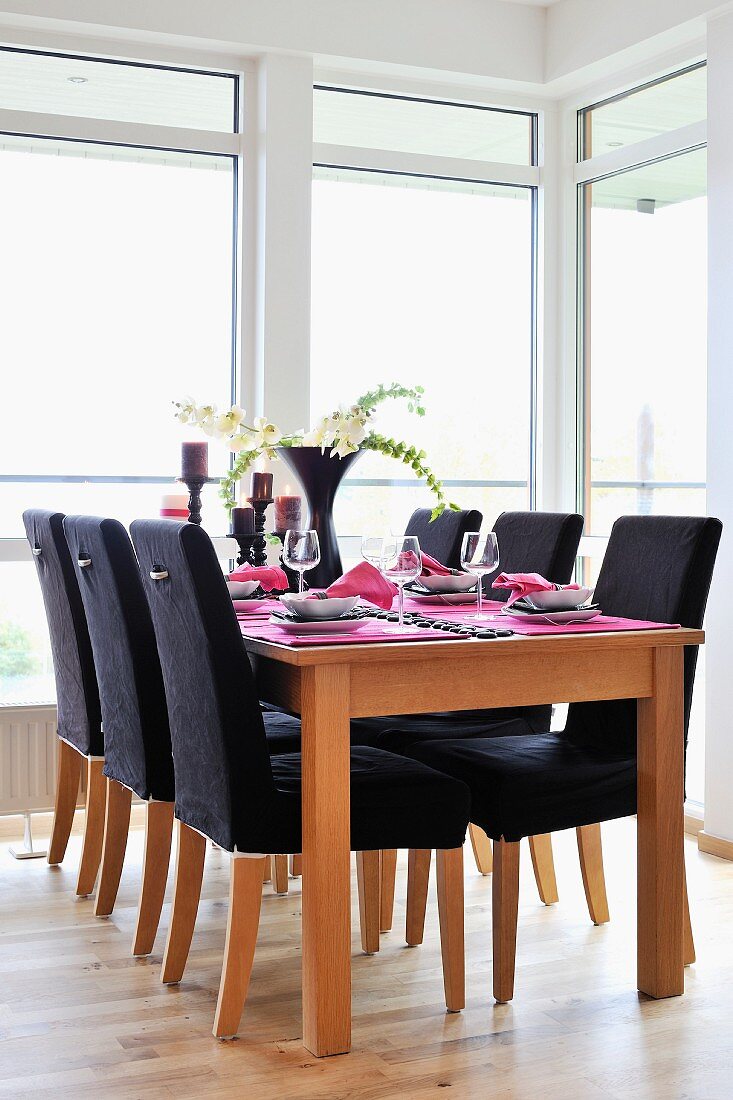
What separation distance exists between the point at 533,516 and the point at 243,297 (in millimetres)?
1565

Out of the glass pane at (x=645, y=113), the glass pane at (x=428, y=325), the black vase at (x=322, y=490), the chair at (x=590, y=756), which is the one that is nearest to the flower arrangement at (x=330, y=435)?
the black vase at (x=322, y=490)

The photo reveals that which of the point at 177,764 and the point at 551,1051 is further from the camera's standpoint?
the point at 177,764

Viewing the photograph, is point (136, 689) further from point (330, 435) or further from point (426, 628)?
point (330, 435)

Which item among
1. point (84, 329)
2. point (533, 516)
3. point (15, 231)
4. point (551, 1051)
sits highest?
point (15, 231)

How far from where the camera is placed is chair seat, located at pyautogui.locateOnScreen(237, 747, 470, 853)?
2439 mm

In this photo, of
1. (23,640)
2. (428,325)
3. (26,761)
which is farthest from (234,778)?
(428,325)

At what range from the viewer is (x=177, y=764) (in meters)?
2.65

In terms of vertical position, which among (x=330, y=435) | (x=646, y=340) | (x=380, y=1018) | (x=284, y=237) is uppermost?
(x=284, y=237)

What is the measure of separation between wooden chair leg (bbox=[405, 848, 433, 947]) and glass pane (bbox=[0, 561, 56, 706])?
1763mm

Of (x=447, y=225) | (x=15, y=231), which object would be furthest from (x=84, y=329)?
(x=447, y=225)

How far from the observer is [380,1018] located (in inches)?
102

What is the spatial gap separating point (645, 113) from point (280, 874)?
2993 mm

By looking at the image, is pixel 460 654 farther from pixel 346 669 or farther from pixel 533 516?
pixel 533 516

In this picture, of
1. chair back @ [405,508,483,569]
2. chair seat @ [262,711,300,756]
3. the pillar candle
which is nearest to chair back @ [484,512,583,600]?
chair back @ [405,508,483,569]
